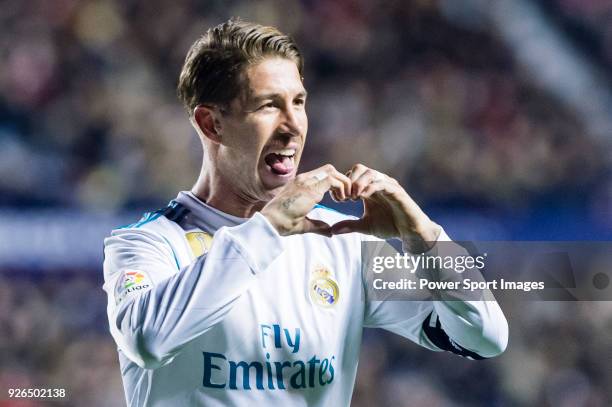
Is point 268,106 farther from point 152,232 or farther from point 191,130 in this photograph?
point 191,130

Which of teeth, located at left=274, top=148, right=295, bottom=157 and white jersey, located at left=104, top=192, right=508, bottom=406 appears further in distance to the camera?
teeth, located at left=274, top=148, right=295, bottom=157

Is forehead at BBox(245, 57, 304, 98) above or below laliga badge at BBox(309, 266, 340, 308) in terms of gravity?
above

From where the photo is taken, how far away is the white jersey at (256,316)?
1.56m

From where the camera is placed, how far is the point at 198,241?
1862 millimetres

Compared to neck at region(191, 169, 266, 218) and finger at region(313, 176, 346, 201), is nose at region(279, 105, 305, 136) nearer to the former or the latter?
neck at region(191, 169, 266, 218)

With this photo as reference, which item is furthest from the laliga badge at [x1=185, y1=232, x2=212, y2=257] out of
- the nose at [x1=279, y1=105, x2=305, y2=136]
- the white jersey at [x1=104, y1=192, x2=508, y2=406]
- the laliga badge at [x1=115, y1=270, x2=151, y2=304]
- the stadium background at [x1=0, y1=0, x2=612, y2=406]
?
the stadium background at [x1=0, y1=0, x2=612, y2=406]

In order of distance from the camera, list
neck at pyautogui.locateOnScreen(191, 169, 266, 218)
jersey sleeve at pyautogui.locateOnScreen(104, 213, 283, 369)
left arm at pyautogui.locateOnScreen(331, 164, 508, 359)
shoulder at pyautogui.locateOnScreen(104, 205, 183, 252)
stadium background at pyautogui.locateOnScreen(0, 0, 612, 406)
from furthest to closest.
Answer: stadium background at pyautogui.locateOnScreen(0, 0, 612, 406) < neck at pyautogui.locateOnScreen(191, 169, 266, 218) < shoulder at pyautogui.locateOnScreen(104, 205, 183, 252) < left arm at pyautogui.locateOnScreen(331, 164, 508, 359) < jersey sleeve at pyautogui.locateOnScreen(104, 213, 283, 369)

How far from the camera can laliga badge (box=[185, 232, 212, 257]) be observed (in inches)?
72.9

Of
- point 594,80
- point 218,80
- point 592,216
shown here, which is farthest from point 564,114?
point 218,80

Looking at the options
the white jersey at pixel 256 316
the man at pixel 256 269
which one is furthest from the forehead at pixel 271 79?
the white jersey at pixel 256 316

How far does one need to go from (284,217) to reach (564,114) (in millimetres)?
1210

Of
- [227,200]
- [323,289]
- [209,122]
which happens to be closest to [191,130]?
[209,122]

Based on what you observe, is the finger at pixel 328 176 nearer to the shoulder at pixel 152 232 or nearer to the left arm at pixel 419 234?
the left arm at pixel 419 234

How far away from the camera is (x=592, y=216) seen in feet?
7.79
